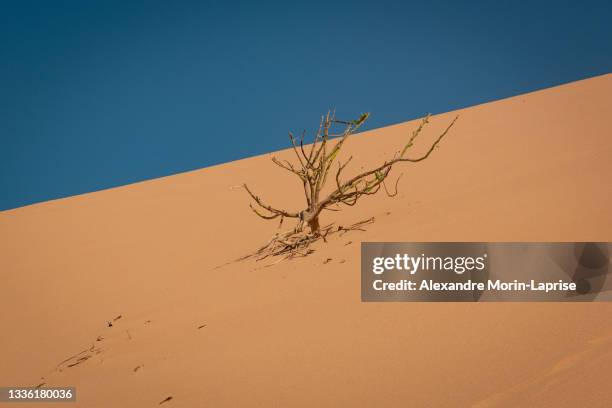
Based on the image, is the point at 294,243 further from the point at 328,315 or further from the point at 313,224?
the point at 328,315

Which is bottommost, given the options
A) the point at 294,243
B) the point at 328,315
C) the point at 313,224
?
the point at 328,315

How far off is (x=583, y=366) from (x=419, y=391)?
1.56 ft

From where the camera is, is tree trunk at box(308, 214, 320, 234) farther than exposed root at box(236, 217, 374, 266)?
Yes

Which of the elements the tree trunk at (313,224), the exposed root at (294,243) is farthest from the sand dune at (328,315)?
the tree trunk at (313,224)

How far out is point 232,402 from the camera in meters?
1.80

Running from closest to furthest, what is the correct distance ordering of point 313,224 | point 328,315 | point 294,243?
point 328,315, point 294,243, point 313,224

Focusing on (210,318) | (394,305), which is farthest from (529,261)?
(210,318)

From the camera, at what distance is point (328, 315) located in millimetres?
2352

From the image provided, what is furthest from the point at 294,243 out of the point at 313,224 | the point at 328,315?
the point at 328,315

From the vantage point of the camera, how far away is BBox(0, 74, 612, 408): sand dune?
1.62m

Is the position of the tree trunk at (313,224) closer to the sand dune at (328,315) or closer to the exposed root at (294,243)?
the exposed root at (294,243)

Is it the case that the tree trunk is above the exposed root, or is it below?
above

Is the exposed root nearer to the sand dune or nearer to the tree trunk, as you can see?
the tree trunk

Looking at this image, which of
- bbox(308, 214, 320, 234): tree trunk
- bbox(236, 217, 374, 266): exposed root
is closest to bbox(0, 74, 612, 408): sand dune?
bbox(236, 217, 374, 266): exposed root
